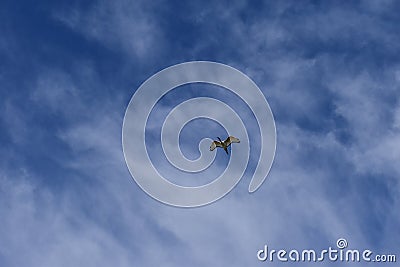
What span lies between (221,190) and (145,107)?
13.9 metres

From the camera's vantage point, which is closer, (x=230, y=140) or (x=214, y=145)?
(x=214, y=145)

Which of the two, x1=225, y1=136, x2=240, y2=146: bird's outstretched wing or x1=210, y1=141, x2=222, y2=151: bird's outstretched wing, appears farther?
x1=225, y1=136, x2=240, y2=146: bird's outstretched wing

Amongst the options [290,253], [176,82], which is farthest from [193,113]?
[290,253]

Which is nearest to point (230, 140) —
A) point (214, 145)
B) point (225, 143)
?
point (225, 143)

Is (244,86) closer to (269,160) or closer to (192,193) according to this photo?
(269,160)

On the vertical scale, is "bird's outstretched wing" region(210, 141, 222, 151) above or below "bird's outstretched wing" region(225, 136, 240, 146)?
below

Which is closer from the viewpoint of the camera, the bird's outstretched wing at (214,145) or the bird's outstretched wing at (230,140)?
the bird's outstretched wing at (214,145)

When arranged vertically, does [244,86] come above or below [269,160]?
above

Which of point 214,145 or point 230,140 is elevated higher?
point 230,140

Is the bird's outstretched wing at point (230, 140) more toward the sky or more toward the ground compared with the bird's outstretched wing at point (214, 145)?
more toward the sky

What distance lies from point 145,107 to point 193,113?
608 centimetres

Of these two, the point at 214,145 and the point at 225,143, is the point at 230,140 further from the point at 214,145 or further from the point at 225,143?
the point at 214,145

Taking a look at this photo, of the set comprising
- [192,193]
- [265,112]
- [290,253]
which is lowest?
[290,253]

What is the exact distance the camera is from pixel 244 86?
76.2 metres
